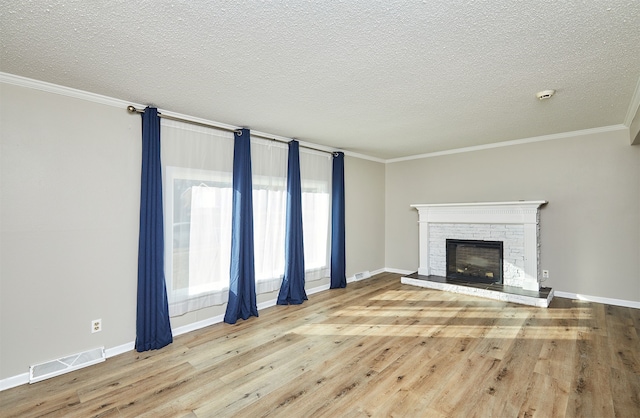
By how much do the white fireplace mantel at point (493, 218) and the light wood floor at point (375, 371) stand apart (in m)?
0.88

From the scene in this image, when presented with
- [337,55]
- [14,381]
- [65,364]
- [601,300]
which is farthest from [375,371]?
[601,300]

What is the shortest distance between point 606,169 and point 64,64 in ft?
20.2

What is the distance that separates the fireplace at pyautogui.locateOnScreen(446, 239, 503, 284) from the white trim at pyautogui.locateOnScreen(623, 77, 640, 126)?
218cm

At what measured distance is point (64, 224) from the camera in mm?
2621

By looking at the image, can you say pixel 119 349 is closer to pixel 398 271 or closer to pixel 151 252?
pixel 151 252

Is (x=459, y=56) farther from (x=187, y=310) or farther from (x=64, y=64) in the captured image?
(x=187, y=310)

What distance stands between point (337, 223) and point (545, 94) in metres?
3.27

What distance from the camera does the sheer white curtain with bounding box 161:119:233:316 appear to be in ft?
10.7

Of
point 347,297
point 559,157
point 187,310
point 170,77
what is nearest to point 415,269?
point 347,297

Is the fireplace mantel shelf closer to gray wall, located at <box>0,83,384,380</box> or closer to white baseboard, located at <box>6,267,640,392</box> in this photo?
white baseboard, located at <box>6,267,640,392</box>

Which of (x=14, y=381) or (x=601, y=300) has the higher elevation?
(x=601, y=300)

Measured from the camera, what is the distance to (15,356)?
2.38 meters

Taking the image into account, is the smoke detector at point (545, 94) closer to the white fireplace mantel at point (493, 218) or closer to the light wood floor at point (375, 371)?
the white fireplace mantel at point (493, 218)

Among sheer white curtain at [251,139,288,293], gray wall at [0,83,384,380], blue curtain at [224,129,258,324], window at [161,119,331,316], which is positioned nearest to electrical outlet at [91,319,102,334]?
gray wall at [0,83,384,380]
